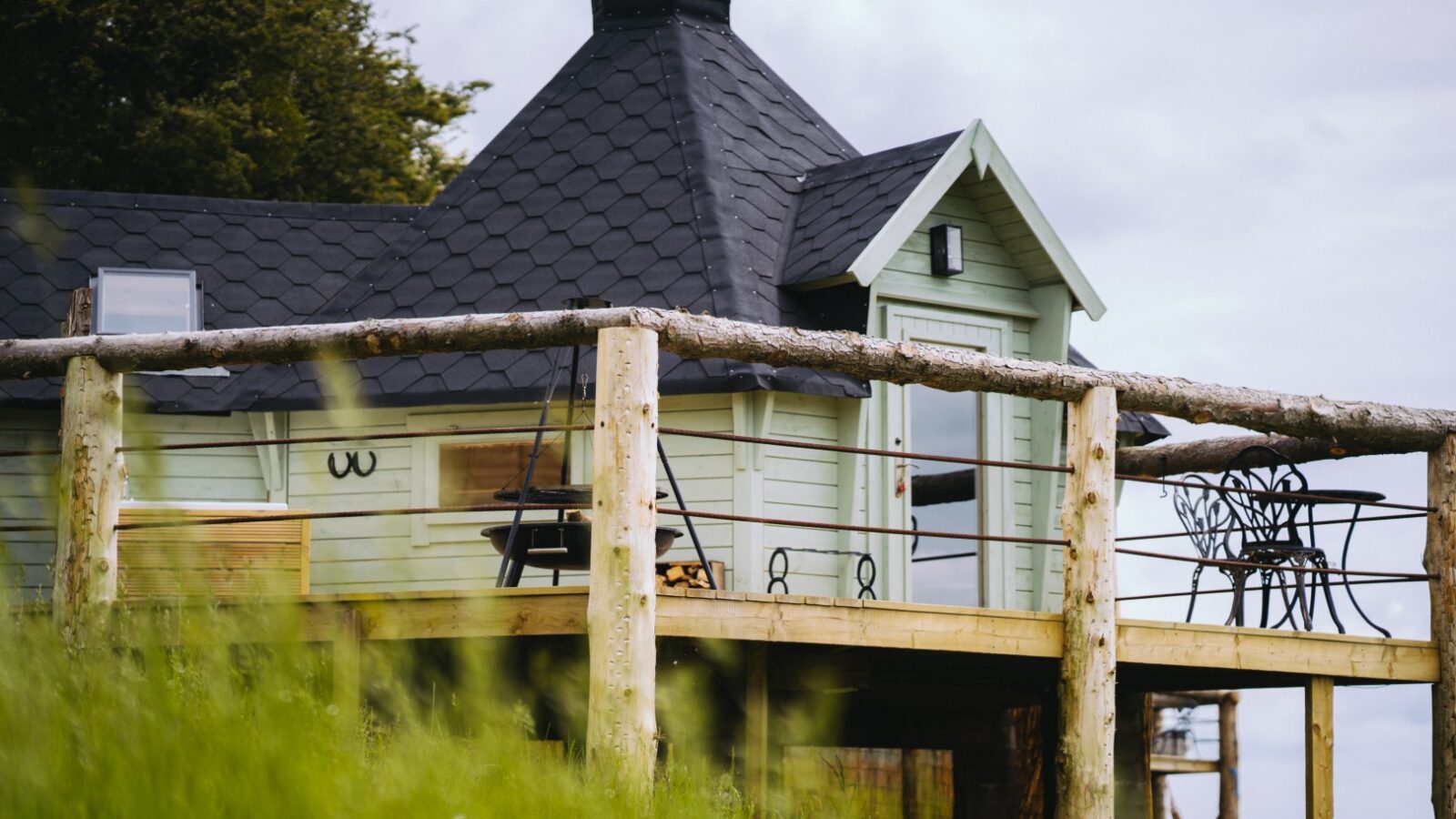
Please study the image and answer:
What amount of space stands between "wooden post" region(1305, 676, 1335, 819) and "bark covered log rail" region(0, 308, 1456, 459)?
166 cm

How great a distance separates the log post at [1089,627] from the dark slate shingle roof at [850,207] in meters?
3.08

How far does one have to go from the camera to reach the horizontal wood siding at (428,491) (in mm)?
10703

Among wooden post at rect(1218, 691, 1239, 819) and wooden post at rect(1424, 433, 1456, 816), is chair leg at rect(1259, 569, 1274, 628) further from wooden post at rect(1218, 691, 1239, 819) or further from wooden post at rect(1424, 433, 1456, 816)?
wooden post at rect(1218, 691, 1239, 819)

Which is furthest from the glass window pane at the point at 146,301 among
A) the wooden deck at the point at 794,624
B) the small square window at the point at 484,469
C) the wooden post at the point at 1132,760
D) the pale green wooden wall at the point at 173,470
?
the wooden post at the point at 1132,760

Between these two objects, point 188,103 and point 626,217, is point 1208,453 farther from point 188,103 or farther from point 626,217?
point 188,103

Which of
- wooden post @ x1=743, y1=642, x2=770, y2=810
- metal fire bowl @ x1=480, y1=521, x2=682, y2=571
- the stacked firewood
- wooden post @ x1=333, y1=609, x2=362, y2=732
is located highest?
metal fire bowl @ x1=480, y1=521, x2=682, y2=571

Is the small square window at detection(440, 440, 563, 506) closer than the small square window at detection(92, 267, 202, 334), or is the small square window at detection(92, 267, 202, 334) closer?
the small square window at detection(440, 440, 563, 506)

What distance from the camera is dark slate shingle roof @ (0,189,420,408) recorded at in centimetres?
1345

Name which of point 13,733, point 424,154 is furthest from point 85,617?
point 424,154

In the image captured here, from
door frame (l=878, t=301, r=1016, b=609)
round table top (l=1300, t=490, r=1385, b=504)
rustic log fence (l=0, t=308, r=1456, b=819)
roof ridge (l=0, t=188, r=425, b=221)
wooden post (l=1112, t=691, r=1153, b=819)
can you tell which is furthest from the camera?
roof ridge (l=0, t=188, r=425, b=221)

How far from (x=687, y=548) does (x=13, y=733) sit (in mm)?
6725

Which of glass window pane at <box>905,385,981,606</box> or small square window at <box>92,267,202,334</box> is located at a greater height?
small square window at <box>92,267,202,334</box>

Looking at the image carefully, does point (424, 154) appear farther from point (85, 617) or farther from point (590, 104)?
point (85, 617)

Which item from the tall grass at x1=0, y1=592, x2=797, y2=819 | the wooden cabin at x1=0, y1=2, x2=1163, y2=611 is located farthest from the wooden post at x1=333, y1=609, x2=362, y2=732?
the wooden cabin at x1=0, y1=2, x2=1163, y2=611
